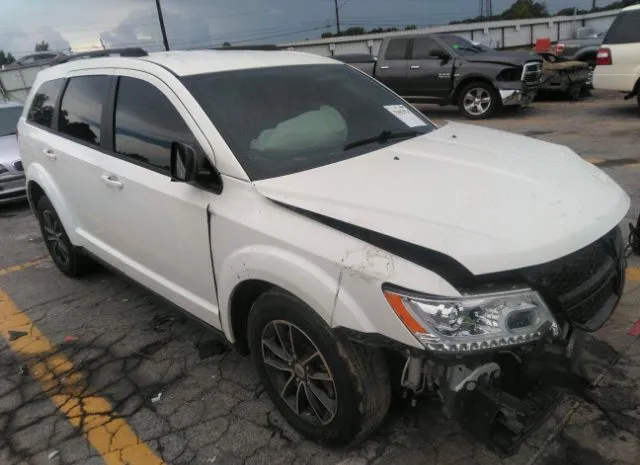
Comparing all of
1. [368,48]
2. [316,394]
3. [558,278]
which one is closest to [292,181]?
[316,394]

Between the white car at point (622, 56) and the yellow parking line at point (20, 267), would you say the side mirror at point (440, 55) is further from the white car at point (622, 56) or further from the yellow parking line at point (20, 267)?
the yellow parking line at point (20, 267)

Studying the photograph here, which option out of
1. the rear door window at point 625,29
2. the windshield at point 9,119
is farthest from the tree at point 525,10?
the windshield at point 9,119

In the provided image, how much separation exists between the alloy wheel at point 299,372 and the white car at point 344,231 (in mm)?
11

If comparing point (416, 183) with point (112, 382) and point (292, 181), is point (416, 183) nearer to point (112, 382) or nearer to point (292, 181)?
point (292, 181)

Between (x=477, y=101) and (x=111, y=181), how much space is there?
9879 millimetres

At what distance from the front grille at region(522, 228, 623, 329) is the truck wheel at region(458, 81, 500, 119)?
9.74 metres

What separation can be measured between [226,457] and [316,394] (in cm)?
57

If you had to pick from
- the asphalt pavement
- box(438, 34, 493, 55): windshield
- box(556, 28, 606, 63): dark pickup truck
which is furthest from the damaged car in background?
the asphalt pavement

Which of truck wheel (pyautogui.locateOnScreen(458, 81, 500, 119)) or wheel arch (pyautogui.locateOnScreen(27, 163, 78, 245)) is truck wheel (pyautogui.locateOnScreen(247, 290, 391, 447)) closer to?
wheel arch (pyautogui.locateOnScreen(27, 163, 78, 245))

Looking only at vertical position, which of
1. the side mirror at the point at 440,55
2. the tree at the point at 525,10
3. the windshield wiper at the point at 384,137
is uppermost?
the tree at the point at 525,10

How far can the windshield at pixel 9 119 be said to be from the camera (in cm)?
848

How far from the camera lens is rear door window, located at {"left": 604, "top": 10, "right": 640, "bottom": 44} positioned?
9.42 m

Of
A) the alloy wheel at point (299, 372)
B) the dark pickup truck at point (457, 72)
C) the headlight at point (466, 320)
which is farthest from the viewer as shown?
the dark pickup truck at point (457, 72)

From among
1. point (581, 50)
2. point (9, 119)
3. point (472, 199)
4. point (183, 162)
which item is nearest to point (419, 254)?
point (472, 199)
